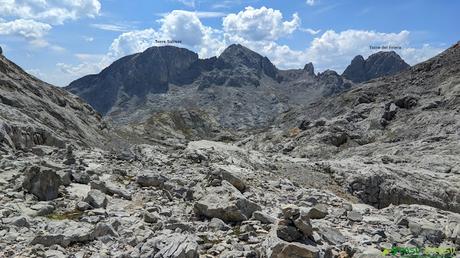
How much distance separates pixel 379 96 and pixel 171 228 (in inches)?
4915

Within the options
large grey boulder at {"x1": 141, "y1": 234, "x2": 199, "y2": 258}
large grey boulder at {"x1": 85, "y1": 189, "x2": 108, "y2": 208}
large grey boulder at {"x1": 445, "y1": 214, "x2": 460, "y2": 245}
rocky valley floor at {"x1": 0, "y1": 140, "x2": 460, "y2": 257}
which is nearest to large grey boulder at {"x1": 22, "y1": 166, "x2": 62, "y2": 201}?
rocky valley floor at {"x1": 0, "y1": 140, "x2": 460, "y2": 257}

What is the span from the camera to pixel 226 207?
2020cm

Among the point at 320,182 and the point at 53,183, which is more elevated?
the point at 53,183

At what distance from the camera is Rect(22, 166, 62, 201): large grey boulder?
22.4 m

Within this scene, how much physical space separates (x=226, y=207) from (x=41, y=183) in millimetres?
9445

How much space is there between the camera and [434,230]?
19.3 meters

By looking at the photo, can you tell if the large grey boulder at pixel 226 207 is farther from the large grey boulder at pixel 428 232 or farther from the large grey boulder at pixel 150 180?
the large grey boulder at pixel 428 232

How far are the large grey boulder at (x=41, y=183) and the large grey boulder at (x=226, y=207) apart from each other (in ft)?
24.8

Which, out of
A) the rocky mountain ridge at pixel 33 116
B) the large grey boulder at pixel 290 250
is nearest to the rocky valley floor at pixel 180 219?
the large grey boulder at pixel 290 250

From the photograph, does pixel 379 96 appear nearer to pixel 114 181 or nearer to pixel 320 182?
pixel 320 182

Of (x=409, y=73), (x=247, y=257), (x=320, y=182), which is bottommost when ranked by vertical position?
(x=320, y=182)

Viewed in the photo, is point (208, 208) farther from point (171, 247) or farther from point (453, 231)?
point (453, 231)

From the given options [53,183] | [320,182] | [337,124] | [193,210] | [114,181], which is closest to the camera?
[193,210]

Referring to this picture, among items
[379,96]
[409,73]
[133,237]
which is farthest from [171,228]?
[409,73]
